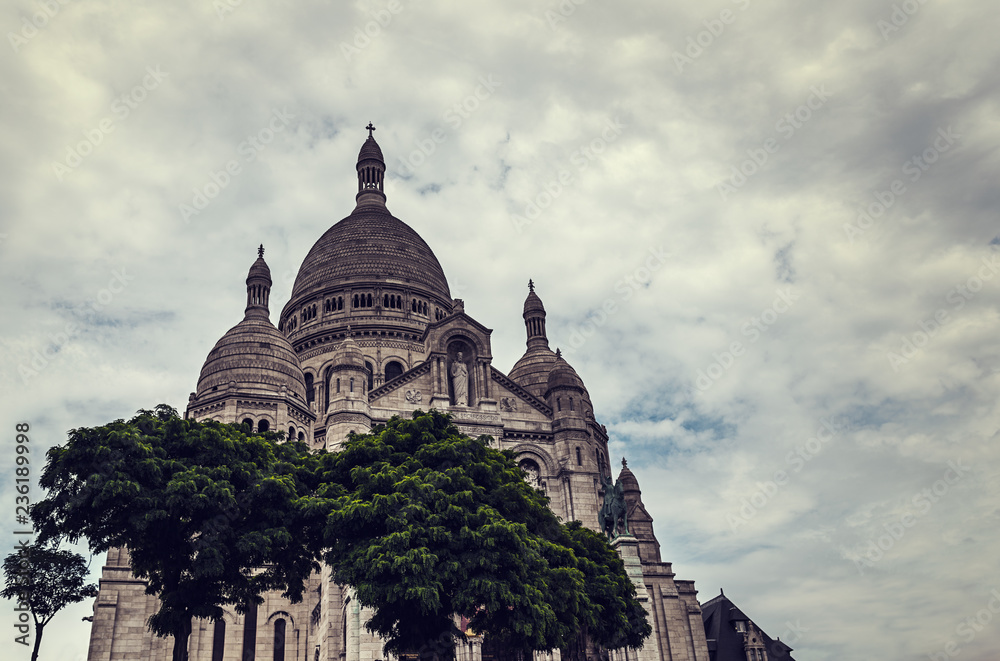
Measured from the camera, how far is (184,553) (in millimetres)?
25406

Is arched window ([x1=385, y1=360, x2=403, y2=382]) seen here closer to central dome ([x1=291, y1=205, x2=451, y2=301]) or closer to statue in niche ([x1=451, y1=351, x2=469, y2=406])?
central dome ([x1=291, y1=205, x2=451, y2=301])

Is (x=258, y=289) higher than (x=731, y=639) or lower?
higher

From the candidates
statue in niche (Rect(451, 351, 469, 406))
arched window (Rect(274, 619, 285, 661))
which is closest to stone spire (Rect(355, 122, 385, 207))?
statue in niche (Rect(451, 351, 469, 406))

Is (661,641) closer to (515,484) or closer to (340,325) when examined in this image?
(515,484)

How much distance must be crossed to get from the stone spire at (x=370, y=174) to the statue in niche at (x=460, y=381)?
1190 inches

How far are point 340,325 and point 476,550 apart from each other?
34.3 meters

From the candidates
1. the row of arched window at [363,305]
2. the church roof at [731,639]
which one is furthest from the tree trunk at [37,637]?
the church roof at [731,639]

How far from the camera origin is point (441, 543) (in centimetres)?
2578

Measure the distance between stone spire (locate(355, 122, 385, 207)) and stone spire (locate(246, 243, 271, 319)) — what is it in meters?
17.6

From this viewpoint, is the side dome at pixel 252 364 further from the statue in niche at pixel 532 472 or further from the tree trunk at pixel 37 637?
the tree trunk at pixel 37 637

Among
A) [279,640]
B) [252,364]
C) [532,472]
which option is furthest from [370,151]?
[279,640]

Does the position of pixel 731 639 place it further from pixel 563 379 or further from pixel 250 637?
pixel 250 637

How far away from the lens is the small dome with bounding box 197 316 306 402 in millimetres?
46469

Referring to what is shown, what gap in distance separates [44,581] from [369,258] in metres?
36.9
